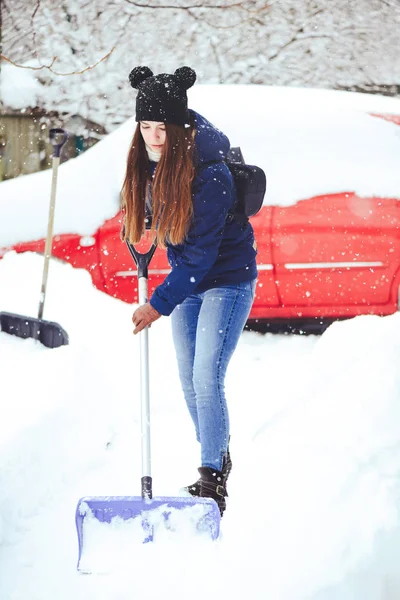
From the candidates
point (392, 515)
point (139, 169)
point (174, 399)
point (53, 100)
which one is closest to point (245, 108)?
point (174, 399)

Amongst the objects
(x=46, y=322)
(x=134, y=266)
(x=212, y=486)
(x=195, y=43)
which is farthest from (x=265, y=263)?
(x=195, y=43)

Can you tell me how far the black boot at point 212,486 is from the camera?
2822 millimetres

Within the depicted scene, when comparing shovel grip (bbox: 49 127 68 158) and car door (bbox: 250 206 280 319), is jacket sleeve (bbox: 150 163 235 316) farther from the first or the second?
car door (bbox: 250 206 280 319)

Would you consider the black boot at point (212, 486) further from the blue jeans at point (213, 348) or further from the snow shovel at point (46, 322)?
the snow shovel at point (46, 322)

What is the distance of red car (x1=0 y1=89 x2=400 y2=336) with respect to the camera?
4879 mm

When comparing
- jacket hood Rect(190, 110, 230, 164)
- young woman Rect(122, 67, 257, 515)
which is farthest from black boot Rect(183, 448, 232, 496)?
jacket hood Rect(190, 110, 230, 164)

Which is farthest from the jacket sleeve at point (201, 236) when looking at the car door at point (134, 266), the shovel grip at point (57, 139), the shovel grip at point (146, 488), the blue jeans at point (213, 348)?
the car door at point (134, 266)

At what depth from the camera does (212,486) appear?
2.83 m

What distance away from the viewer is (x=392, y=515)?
7.57 ft

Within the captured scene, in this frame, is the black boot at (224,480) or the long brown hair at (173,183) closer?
the long brown hair at (173,183)

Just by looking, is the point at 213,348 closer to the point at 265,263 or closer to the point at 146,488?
the point at 146,488

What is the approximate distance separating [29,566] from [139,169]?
1451mm

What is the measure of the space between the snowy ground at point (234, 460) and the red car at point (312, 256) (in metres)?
0.35

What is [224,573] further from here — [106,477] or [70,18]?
[70,18]
